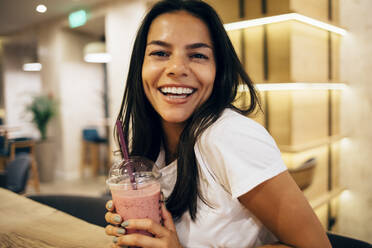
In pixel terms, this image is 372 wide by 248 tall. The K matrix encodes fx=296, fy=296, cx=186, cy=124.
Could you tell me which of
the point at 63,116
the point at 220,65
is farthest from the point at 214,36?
the point at 63,116

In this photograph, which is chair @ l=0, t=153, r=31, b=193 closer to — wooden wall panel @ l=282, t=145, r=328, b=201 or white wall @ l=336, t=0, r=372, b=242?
wooden wall panel @ l=282, t=145, r=328, b=201

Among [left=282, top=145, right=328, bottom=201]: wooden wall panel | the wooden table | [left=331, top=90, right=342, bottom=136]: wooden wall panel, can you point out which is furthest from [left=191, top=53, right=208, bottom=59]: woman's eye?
[left=331, top=90, right=342, bottom=136]: wooden wall panel

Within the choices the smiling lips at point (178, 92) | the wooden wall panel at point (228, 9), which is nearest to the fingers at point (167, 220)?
the smiling lips at point (178, 92)

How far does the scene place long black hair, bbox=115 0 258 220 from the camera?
93 centimetres

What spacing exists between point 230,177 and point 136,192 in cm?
26

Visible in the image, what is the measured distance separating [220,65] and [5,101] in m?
7.02

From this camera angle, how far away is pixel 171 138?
3.92 ft

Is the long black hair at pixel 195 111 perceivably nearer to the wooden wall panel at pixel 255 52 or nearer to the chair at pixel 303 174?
the chair at pixel 303 174

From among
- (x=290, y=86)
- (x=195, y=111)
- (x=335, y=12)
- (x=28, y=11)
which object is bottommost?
(x=195, y=111)

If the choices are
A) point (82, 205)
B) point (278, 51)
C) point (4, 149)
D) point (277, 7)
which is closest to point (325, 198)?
point (278, 51)

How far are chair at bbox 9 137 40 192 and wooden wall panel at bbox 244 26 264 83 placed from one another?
3952 mm

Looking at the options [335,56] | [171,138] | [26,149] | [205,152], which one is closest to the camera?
[205,152]

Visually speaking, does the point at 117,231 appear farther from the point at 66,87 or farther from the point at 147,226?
the point at 66,87

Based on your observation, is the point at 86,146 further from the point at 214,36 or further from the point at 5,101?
the point at 214,36
